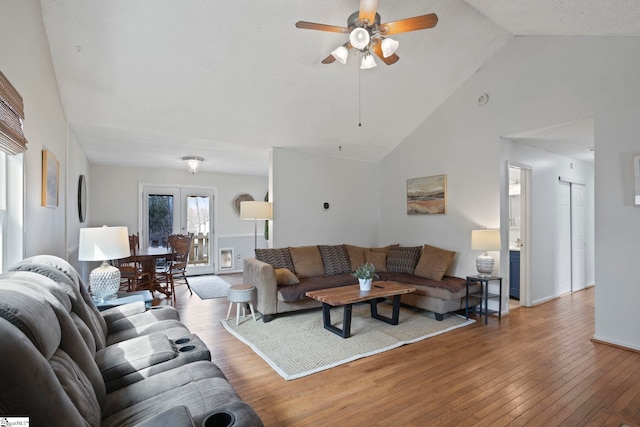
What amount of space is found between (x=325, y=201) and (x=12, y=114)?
172 inches

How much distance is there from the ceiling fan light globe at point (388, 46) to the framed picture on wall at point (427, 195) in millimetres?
2677

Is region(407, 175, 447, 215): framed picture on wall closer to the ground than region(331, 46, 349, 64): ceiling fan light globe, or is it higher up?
closer to the ground

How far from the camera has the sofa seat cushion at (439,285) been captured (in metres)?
4.08

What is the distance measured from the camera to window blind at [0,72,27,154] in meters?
Result: 1.58

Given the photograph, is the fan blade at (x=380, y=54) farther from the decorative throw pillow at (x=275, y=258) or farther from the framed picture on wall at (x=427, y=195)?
the decorative throw pillow at (x=275, y=258)

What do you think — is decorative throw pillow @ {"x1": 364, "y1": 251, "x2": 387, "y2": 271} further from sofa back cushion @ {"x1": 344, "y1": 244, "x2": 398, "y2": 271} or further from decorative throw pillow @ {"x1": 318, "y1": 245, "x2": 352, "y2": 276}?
decorative throw pillow @ {"x1": 318, "y1": 245, "x2": 352, "y2": 276}

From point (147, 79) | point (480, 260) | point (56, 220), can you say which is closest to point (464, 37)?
point (480, 260)

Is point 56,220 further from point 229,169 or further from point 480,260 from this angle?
point 480,260

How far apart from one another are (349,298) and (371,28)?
258cm

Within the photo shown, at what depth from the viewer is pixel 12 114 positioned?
1.72m

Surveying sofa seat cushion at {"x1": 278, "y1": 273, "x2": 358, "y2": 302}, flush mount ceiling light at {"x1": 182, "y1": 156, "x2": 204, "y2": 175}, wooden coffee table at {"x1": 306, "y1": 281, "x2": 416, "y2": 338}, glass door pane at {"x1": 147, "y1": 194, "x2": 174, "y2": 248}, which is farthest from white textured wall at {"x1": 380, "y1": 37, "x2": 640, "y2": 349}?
glass door pane at {"x1": 147, "y1": 194, "x2": 174, "y2": 248}

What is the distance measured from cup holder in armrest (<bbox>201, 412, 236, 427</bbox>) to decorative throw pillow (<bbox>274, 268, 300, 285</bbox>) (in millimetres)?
2922

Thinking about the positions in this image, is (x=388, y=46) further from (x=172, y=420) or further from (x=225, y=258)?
(x=225, y=258)

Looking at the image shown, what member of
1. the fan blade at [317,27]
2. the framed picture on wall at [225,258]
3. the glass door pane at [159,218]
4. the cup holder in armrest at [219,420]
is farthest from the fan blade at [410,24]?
the framed picture on wall at [225,258]
